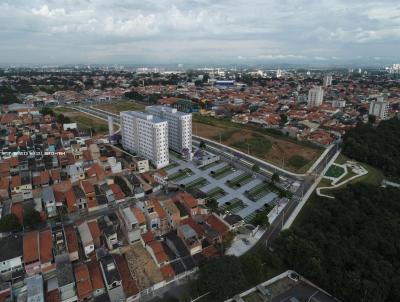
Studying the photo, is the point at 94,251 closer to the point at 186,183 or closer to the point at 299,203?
the point at 186,183

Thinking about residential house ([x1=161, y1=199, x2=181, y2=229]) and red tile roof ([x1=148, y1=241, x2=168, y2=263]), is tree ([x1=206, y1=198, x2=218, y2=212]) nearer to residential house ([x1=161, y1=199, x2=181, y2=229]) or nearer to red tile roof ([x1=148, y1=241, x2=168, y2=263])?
residential house ([x1=161, y1=199, x2=181, y2=229])

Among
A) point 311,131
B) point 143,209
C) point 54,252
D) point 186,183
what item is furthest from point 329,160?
point 54,252

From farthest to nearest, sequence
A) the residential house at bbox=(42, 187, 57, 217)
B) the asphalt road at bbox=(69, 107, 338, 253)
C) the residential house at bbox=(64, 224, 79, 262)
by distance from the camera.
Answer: the residential house at bbox=(42, 187, 57, 217), the asphalt road at bbox=(69, 107, 338, 253), the residential house at bbox=(64, 224, 79, 262)

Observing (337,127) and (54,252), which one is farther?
(337,127)

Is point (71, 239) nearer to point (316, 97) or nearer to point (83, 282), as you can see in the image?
point (83, 282)

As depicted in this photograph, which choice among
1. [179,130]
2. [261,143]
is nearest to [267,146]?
[261,143]

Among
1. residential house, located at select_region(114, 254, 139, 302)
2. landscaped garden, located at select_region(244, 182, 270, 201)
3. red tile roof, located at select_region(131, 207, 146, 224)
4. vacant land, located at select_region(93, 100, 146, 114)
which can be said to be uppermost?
vacant land, located at select_region(93, 100, 146, 114)

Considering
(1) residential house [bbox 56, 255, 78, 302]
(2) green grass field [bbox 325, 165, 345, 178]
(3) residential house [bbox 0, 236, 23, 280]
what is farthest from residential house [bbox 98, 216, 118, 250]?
(2) green grass field [bbox 325, 165, 345, 178]
